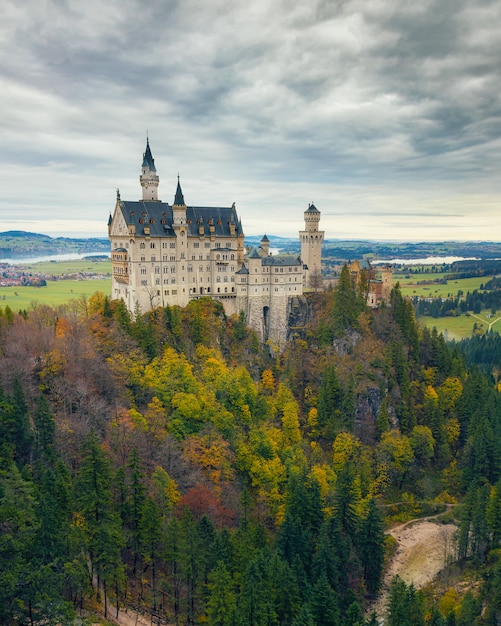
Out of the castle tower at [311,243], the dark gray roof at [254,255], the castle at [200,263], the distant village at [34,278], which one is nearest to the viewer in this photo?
the castle at [200,263]

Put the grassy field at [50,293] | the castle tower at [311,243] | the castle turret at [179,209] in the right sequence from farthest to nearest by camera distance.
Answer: the grassy field at [50,293] → the castle tower at [311,243] → the castle turret at [179,209]

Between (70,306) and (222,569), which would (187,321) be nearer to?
(70,306)

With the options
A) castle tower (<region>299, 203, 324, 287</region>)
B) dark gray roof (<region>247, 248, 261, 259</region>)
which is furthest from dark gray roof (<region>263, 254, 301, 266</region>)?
castle tower (<region>299, 203, 324, 287</region>)

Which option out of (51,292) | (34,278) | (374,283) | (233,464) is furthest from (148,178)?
(34,278)

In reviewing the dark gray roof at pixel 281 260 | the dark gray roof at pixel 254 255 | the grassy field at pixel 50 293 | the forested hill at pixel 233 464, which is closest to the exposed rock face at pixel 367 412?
the forested hill at pixel 233 464

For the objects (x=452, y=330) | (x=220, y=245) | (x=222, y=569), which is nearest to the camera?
(x=222, y=569)

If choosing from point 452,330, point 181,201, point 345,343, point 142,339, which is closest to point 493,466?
point 345,343

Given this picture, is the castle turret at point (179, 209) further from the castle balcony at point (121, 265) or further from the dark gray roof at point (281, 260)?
the dark gray roof at point (281, 260)

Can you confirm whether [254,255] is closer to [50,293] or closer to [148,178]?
[148,178]
